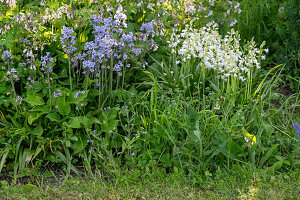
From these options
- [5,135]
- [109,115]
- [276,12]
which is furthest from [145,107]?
[276,12]

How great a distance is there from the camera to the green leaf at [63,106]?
3096mm

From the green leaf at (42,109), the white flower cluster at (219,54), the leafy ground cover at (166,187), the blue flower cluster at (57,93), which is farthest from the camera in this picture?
the white flower cluster at (219,54)

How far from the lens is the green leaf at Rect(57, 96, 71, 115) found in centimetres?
310

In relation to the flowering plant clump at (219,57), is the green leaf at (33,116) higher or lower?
lower

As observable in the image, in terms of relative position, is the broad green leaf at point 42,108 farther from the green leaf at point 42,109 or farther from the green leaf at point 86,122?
the green leaf at point 86,122

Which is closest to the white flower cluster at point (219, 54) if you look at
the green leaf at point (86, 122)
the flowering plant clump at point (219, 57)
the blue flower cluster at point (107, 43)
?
the flowering plant clump at point (219, 57)

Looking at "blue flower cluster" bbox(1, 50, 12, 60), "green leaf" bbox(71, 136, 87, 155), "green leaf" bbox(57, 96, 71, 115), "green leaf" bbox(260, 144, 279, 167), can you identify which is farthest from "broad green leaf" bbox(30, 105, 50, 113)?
"green leaf" bbox(260, 144, 279, 167)

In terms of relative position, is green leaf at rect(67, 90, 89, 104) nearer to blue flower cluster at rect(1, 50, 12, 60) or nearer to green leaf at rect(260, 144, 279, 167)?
blue flower cluster at rect(1, 50, 12, 60)

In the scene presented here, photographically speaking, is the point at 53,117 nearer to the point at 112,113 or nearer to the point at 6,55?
the point at 112,113

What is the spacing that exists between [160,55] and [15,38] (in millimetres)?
1514

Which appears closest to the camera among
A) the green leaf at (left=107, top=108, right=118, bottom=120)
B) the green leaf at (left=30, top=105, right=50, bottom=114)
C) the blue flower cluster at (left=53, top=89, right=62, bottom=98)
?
the blue flower cluster at (left=53, top=89, right=62, bottom=98)

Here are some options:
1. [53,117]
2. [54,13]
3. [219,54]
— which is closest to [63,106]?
[53,117]

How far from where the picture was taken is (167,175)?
292 cm

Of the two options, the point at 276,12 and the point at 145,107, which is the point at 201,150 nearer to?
the point at 145,107
